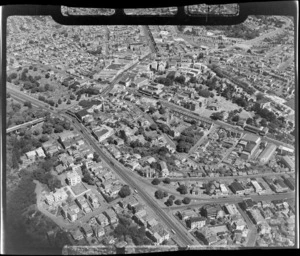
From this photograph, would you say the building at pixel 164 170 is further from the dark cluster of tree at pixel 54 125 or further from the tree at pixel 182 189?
the dark cluster of tree at pixel 54 125

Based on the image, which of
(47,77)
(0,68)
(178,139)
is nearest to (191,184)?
(178,139)

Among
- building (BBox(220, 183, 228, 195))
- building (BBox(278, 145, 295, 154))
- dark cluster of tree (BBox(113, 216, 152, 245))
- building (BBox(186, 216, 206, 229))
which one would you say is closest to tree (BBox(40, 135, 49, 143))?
dark cluster of tree (BBox(113, 216, 152, 245))

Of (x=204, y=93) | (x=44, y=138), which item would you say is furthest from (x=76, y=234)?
(x=204, y=93)

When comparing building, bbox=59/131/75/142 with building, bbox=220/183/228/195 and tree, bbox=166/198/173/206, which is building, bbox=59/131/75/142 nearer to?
tree, bbox=166/198/173/206

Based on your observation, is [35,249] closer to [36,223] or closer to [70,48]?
[36,223]

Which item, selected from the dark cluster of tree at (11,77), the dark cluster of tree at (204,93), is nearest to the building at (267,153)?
the dark cluster of tree at (204,93)

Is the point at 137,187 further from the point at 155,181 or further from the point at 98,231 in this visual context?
the point at 98,231

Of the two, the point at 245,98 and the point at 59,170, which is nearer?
the point at 59,170
